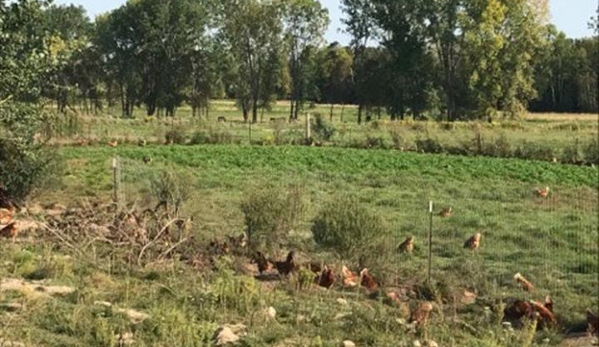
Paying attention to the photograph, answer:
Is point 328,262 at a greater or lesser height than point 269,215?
lesser

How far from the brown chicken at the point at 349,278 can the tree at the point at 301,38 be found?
2222 inches

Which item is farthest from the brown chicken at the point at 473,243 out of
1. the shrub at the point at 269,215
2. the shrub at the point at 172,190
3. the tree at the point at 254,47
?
the tree at the point at 254,47

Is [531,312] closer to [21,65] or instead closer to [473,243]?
[473,243]

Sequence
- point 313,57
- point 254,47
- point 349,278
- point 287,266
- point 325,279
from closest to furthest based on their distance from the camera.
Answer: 1. point 325,279
2. point 349,278
3. point 287,266
4. point 254,47
5. point 313,57

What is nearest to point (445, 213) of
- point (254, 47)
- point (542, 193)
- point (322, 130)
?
point (542, 193)

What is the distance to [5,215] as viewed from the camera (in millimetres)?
13094

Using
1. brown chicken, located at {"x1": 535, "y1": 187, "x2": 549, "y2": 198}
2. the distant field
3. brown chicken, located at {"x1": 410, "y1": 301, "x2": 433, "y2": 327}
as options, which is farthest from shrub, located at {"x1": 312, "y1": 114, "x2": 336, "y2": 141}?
brown chicken, located at {"x1": 410, "y1": 301, "x2": 433, "y2": 327}

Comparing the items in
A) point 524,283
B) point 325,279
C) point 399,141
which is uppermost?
point 399,141

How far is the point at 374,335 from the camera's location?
6922 millimetres

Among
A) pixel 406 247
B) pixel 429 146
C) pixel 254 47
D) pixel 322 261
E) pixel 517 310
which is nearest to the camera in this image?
pixel 517 310

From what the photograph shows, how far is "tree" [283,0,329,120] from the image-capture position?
65.7m

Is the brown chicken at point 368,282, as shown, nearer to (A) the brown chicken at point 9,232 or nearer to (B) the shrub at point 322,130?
(A) the brown chicken at point 9,232

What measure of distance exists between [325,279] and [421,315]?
6.67 ft

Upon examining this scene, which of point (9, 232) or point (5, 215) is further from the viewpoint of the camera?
point (5, 215)
